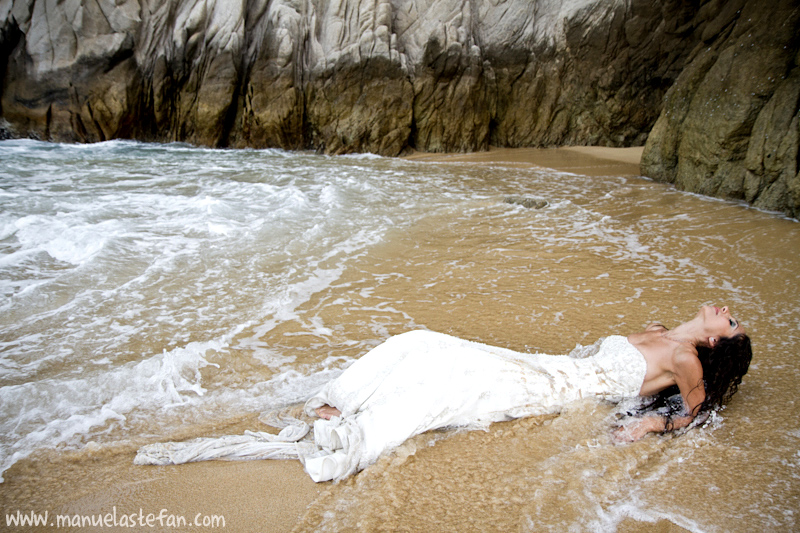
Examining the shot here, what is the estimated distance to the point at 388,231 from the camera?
6.17m

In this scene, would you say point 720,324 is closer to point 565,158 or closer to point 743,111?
point 743,111

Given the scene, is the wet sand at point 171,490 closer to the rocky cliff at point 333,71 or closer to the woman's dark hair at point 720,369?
the woman's dark hair at point 720,369

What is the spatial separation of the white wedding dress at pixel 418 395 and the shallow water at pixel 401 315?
111mm

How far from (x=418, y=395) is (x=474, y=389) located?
0.98ft

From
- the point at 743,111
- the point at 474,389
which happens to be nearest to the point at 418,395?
the point at 474,389

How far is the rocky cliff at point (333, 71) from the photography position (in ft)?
45.9

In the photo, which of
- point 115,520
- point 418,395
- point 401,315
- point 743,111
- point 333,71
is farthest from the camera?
point 333,71

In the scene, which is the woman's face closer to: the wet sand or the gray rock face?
the wet sand

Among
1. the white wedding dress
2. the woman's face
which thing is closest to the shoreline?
the woman's face

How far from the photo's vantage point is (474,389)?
7.93 ft

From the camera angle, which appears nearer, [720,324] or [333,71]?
[720,324]

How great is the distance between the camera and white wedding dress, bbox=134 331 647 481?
222 centimetres

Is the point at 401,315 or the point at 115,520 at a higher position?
the point at 401,315

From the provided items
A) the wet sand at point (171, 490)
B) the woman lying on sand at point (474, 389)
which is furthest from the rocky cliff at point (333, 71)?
the wet sand at point (171, 490)
